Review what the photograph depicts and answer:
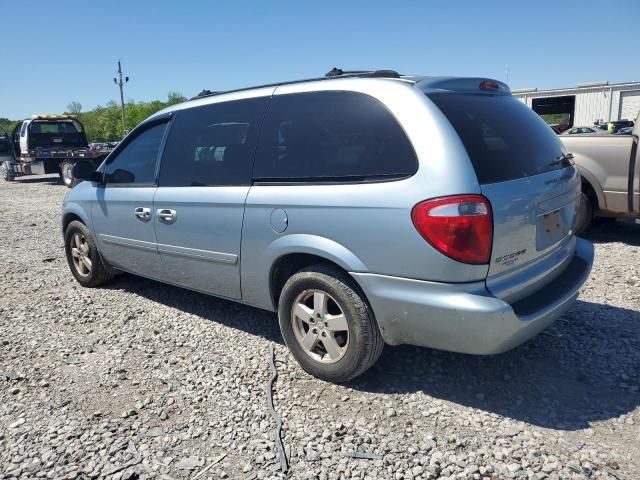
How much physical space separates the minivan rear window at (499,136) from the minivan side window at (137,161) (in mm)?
2530

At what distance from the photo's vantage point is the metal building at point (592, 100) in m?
35.2

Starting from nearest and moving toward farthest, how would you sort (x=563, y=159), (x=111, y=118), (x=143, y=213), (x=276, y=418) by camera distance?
(x=276, y=418) → (x=563, y=159) → (x=143, y=213) → (x=111, y=118)

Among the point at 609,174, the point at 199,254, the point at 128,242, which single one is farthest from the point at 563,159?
the point at 128,242

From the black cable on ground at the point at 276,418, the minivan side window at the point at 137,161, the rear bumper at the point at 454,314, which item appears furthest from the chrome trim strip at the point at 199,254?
the rear bumper at the point at 454,314

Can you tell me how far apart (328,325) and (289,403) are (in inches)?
20.5

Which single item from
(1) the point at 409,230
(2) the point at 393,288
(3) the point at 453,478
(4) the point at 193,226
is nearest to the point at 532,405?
(3) the point at 453,478

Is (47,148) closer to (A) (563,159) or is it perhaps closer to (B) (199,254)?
(B) (199,254)

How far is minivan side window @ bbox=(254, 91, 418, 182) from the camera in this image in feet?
9.12

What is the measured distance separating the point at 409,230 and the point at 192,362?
1920 millimetres

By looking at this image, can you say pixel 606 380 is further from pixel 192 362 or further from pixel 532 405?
pixel 192 362

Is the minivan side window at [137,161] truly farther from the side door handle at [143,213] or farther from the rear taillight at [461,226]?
the rear taillight at [461,226]

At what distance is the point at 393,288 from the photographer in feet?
8.93

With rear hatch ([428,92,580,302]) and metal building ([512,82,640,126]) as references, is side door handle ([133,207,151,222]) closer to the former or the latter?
rear hatch ([428,92,580,302])

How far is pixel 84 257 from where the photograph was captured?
5.26m
